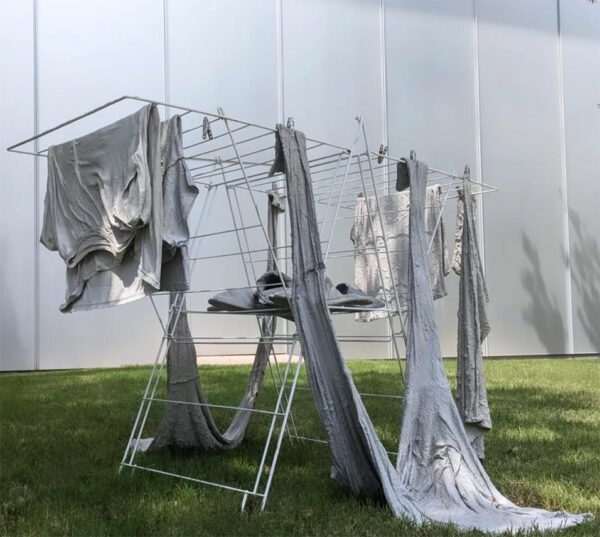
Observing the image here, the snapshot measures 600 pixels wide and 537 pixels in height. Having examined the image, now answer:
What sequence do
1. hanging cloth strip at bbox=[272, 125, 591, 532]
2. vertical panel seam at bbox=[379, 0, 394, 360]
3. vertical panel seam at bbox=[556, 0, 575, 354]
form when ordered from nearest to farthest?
hanging cloth strip at bbox=[272, 125, 591, 532] → vertical panel seam at bbox=[379, 0, 394, 360] → vertical panel seam at bbox=[556, 0, 575, 354]

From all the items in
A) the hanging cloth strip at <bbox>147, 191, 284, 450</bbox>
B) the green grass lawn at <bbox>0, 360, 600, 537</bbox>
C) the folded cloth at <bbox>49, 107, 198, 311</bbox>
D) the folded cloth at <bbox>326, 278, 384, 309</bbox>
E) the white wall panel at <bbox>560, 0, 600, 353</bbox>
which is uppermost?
the white wall panel at <bbox>560, 0, 600, 353</bbox>

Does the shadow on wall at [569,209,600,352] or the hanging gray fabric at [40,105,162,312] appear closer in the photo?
the hanging gray fabric at [40,105,162,312]

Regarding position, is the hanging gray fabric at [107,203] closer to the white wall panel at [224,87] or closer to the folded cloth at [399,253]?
the folded cloth at [399,253]

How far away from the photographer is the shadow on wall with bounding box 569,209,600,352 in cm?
1055

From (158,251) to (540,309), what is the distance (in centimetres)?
837

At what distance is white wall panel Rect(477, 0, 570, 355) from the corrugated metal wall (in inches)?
0.9

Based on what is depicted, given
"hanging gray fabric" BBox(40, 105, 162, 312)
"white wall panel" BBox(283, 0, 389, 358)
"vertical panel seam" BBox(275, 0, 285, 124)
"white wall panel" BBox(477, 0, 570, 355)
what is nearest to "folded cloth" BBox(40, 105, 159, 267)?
"hanging gray fabric" BBox(40, 105, 162, 312)

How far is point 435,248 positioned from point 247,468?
178cm

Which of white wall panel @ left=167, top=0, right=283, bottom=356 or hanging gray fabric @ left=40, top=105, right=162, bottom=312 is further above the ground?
white wall panel @ left=167, top=0, right=283, bottom=356

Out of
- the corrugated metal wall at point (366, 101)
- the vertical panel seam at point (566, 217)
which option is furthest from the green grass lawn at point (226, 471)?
the vertical panel seam at point (566, 217)

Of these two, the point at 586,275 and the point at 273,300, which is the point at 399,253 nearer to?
the point at 273,300

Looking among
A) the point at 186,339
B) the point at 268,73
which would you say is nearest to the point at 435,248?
the point at 186,339

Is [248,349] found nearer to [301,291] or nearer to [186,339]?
[186,339]

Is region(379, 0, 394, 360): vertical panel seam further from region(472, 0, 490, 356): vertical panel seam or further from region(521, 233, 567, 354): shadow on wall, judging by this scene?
region(521, 233, 567, 354): shadow on wall
